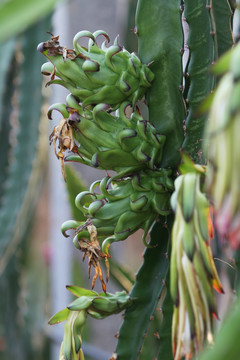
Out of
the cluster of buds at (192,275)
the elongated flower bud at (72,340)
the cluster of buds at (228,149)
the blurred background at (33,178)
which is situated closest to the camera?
the cluster of buds at (228,149)

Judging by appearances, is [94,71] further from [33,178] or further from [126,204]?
[33,178]

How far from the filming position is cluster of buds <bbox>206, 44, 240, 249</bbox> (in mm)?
322

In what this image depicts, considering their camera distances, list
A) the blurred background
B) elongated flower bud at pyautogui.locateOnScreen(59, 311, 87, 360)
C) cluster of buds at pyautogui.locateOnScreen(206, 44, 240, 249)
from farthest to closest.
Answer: the blurred background → elongated flower bud at pyautogui.locateOnScreen(59, 311, 87, 360) → cluster of buds at pyautogui.locateOnScreen(206, 44, 240, 249)

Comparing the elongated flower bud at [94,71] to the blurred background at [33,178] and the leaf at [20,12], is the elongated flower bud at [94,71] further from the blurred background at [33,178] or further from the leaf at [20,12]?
the blurred background at [33,178]

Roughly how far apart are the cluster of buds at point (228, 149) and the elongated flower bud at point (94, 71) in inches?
10.9

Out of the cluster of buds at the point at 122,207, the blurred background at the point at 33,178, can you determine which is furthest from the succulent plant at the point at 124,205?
the blurred background at the point at 33,178

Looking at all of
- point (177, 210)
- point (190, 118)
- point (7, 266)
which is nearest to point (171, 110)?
point (190, 118)

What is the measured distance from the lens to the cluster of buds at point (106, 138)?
0.59 m

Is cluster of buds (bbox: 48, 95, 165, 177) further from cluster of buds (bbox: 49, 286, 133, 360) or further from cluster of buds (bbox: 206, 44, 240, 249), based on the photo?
cluster of buds (bbox: 206, 44, 240, 249)

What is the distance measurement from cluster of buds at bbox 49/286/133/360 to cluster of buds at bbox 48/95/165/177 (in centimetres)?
14

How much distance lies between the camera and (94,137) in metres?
0.60

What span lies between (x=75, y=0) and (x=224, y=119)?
7.42ft

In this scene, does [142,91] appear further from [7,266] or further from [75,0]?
[75,0]

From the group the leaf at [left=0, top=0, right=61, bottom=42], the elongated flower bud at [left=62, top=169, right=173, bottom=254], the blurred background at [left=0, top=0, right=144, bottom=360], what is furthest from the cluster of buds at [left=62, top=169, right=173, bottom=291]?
the blurred background at [left=0, top=0, right=144, bottom=360]
